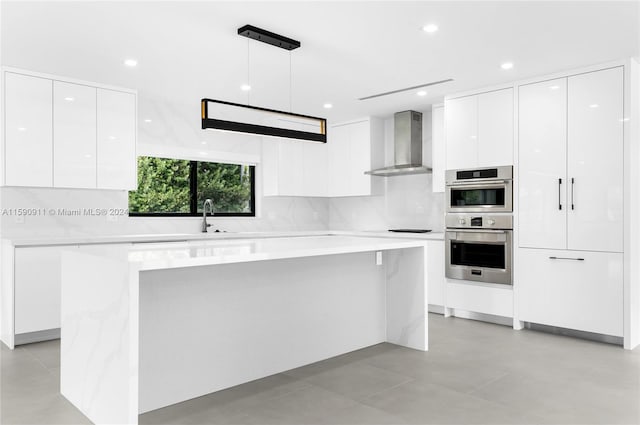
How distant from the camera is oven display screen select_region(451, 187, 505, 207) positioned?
15.3ft

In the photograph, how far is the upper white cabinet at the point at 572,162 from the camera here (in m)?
3.94

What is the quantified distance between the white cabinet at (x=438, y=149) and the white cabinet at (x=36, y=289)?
3.91 meters

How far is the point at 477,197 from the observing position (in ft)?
15.9

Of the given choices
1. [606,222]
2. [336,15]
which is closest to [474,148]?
[606,222]

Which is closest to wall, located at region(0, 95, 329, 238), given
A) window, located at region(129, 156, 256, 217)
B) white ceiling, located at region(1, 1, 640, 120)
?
window, located at region(129, 156, 256, 217)

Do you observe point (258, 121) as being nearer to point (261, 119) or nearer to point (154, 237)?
point (261, 119)

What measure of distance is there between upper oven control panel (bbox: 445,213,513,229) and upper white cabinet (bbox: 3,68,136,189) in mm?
3361

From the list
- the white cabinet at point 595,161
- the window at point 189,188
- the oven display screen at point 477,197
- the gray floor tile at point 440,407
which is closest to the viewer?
the gray floor tile at point 440,407

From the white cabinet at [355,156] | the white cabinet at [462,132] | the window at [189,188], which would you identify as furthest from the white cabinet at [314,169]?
the white cabinet at [462,132]

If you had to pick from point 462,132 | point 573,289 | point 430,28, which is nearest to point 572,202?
point 573,289

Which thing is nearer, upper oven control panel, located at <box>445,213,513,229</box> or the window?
upper oven control panel, located at <box>445,213,513,229</box>

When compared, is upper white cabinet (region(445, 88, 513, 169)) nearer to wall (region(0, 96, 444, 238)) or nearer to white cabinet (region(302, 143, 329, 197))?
wall (region(0, 96, 444, 238))

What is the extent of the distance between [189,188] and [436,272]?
3191 millimetres

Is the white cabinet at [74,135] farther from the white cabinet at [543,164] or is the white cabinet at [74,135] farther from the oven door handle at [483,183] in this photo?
the white cabinet at [543,164]
